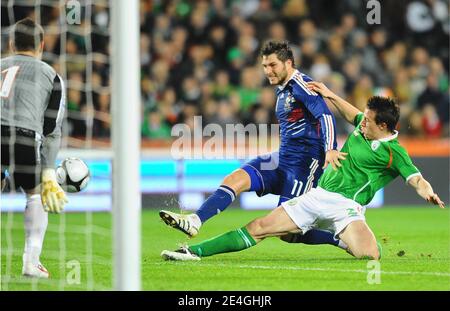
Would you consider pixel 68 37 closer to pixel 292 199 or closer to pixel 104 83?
pixel 104 83

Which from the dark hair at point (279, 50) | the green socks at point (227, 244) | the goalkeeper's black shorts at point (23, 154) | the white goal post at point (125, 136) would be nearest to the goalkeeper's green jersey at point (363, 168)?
the green socks at point (227, 244)

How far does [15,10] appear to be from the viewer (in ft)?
48.6

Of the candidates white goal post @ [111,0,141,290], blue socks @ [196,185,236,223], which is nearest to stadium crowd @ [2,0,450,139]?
blue socks @ [196,185,236,223]

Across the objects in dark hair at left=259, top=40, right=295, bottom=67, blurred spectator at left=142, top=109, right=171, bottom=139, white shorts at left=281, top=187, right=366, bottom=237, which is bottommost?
white shorts at left=281, top=187, right=366, bottom=237

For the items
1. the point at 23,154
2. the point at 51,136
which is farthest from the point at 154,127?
the point at 23,154

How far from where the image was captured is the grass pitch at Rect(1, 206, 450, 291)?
719 cm

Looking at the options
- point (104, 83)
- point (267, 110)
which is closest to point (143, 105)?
point (104, 83)

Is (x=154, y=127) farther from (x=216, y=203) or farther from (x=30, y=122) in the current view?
(x=30, y=122)

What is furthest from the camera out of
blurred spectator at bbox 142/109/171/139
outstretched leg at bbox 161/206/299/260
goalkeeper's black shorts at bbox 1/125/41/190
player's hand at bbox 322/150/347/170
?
blurred spectator at bbox 142/109/171/139

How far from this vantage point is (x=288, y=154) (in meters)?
8.85

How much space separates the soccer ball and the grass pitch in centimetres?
67

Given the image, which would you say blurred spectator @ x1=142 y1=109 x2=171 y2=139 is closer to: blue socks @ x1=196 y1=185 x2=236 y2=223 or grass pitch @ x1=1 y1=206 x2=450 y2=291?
grass pitch @ x1=1 y1=206 x2=450 y2=291

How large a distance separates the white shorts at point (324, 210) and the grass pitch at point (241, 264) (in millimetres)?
349
